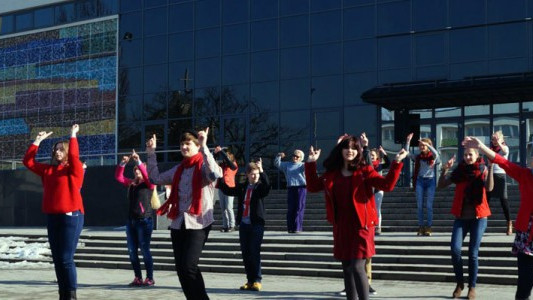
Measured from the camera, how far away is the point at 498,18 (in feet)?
83.0

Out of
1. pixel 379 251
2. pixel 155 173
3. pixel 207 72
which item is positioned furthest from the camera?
pixel 207 72

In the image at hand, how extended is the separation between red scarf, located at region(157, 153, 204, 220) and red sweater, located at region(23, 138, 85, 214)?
4.50 feet

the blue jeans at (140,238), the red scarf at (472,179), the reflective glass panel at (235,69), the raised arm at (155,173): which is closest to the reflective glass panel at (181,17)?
the reflective glass panel at (235,69)

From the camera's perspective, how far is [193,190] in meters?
7.90

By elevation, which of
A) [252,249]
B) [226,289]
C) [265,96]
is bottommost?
[226,289]

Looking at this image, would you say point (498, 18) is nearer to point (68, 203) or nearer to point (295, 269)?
point (295, 269)

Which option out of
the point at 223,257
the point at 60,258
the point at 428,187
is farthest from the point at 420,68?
the point at 60,258

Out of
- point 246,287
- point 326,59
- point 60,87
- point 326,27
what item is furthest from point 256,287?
point 60,87

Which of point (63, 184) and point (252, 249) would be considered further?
point (252, 249)

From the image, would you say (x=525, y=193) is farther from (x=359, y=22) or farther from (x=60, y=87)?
(x=60, y=87)

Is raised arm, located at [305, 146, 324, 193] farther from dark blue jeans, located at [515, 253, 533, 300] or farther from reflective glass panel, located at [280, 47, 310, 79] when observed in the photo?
reflective glass panel, located at [280, 47, 310, 79]

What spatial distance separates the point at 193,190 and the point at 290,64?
70.8 feet

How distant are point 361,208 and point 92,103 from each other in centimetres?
2795

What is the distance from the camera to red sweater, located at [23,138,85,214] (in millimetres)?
8906
